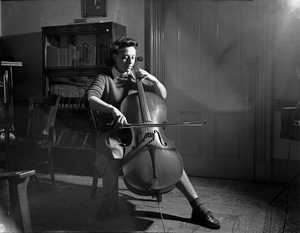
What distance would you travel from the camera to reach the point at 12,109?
268 cm

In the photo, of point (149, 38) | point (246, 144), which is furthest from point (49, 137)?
point (246, 144)

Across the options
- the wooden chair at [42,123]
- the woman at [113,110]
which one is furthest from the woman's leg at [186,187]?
the wooden chair at [42,123]

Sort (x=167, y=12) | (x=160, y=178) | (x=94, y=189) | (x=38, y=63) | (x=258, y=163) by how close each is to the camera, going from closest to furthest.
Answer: (x=160, y=178) → (x=94, y=189) → (x=167, y=12) → (x=258, y=163) → (x=38, y=63)

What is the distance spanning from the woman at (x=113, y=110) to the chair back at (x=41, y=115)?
745mm

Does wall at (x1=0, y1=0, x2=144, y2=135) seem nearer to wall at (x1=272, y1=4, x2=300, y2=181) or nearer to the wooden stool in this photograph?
wall at (x1=272, y1=4, x2=300, y2=181)

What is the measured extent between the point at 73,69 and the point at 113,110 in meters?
1.26

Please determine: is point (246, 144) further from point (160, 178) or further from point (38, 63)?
point (38, 63)

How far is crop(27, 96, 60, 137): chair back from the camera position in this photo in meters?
2.47

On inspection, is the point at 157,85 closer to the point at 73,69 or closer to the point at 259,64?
the point at 259,64

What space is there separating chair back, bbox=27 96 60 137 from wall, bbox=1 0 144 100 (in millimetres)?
295

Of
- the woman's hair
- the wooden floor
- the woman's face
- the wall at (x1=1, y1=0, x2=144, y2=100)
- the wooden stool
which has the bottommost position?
the wooden floor


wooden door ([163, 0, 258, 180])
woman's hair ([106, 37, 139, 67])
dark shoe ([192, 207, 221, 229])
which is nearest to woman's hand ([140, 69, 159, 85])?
woman's hair ([106, 37, 139, 67])

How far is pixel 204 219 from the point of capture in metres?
1.67

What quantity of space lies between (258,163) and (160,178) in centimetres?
125
